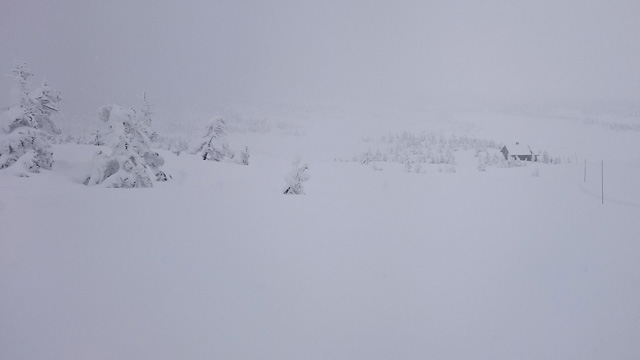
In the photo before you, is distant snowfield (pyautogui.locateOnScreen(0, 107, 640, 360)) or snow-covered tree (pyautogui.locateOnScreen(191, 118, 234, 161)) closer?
distant snowfield (pyautogui.locateOnScreen(0, 107, 640, 360))

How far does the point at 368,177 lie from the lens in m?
21.1

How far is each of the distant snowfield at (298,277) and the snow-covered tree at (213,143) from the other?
950 centimetres

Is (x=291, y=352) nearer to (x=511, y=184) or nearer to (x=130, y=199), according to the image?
(x=130, y=199)

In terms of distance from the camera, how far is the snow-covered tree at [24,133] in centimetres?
1122

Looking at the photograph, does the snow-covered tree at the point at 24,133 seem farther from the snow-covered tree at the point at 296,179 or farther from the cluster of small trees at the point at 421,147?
the cluster of small trees at the point at 421,147

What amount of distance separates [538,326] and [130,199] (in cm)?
915

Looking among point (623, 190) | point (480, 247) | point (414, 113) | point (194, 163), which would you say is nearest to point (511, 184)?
point (623, 190)

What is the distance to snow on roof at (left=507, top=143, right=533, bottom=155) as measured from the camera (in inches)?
1364

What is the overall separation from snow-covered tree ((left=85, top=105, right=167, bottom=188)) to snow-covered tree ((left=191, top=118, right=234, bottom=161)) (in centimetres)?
979

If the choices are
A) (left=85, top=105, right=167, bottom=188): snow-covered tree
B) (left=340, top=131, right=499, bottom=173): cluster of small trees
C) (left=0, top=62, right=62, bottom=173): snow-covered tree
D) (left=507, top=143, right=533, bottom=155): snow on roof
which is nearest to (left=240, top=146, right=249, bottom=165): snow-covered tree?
(left=85, top=105, right=167, bottom=188): snow-covered tree

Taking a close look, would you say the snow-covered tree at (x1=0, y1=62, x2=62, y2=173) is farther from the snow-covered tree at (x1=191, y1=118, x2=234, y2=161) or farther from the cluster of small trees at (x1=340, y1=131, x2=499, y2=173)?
the cluster of small trees at (x1=340, y1=131, x2=499, y2=173)

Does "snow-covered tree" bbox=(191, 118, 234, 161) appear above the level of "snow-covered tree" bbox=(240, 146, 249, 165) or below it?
above

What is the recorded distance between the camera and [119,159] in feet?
35.7

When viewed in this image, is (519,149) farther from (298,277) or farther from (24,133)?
(24,133)
